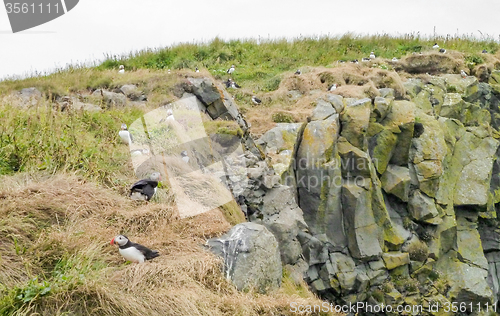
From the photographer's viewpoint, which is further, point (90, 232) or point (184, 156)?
point (184, 156)

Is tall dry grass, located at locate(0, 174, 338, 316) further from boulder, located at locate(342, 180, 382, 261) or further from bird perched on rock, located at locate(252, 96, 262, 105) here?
bird perched on rock, located at locate(252, 96, 262, 105)

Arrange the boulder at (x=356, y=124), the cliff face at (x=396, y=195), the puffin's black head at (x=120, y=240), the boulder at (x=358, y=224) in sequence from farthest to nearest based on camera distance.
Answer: the boulder at (x=356, y=124) → the boulder at (x=358, y=224) → the cliff face at (x=396, y=195) → the puffin's black head at (x=120, y=240)

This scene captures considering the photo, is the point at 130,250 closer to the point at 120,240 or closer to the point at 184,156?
the point at 120,240

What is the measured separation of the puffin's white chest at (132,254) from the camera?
15.8 ft

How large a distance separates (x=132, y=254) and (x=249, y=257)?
1445 millimetres

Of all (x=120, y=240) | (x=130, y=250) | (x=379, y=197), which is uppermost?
(x=120, y=240)

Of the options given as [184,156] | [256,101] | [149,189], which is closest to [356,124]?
[256,101]

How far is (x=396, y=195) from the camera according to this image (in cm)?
1180

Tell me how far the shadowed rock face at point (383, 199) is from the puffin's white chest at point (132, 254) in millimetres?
3186

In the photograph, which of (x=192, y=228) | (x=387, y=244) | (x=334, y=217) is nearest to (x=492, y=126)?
(x=387, y=244)

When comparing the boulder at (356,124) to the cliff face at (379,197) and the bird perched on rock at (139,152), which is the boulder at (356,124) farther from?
the bird perched on rock at (139,152)

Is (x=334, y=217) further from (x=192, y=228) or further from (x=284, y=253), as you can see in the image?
(x=192, y=228)

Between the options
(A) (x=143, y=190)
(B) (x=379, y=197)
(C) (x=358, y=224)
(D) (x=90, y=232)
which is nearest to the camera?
(D) (x=90, y=232)

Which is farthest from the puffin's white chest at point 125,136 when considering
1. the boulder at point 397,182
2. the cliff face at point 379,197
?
the boulder at point 397,182
